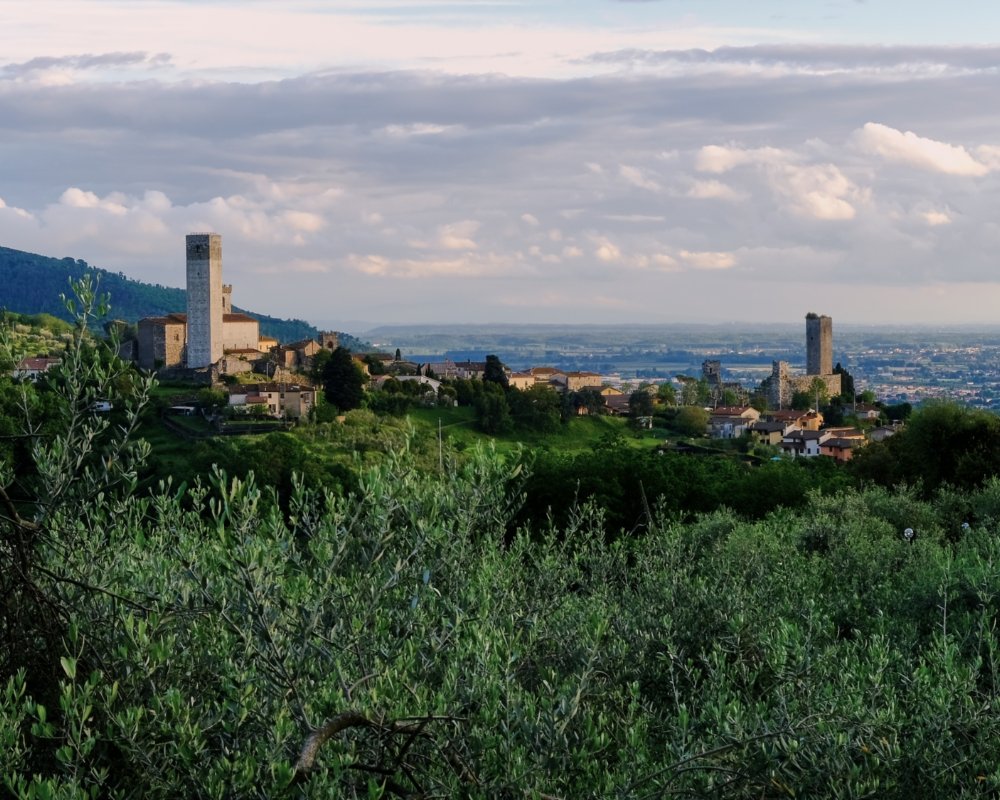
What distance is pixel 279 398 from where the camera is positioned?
68.5 meters

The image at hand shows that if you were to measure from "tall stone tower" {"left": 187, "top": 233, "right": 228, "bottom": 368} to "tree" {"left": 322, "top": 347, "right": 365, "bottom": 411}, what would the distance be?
17322 millimetres

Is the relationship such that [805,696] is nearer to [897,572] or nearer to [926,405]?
[897,572]

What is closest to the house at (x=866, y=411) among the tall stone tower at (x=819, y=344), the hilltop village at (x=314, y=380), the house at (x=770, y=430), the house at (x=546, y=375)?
the hilltop village at (x=314, y=380)

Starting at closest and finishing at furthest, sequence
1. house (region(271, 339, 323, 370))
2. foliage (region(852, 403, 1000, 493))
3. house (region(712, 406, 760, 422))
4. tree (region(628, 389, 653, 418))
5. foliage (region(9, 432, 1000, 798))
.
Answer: foliage (region(9, 432, 1000, 798)), foliage (region(852, 403, 1000, 493)), tree (region(628, 389, 653, 418)), house (region(271, 339, 323, 370)), house (region(712, 406, 760, 422))

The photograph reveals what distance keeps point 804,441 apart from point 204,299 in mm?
42535

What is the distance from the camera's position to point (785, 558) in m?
13.7

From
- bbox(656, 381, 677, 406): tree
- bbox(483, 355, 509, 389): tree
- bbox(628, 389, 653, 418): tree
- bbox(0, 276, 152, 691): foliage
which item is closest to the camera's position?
bbox(0, 276, 152, 691): foliage

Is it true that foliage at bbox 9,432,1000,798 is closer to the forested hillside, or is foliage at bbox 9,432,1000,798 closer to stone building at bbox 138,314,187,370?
the forested hillside

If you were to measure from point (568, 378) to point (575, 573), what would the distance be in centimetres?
9450

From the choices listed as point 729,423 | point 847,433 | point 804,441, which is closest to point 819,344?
point 729,423

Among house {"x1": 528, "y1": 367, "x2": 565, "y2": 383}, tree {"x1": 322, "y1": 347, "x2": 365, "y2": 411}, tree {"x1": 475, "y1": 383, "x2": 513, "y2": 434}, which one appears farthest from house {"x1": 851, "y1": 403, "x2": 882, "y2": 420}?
tree {"x1": 322, "y1": 347, "x2": 365, "y2": 411}

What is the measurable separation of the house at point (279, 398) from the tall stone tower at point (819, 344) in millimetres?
78226

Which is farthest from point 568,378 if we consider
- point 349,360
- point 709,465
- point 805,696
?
point 805,696

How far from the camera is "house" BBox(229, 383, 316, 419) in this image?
220 feet
